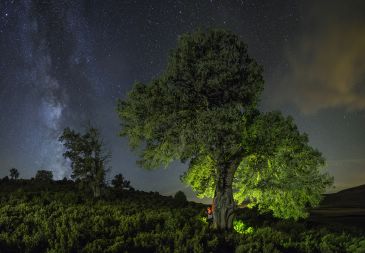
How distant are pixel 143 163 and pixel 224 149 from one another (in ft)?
17.6

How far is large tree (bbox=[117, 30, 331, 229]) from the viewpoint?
22406 mm

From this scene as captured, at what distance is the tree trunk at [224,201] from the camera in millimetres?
22891

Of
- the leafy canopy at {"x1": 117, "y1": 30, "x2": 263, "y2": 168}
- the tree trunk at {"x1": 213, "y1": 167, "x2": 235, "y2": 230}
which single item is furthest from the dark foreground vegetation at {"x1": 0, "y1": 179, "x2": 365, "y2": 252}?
the leafy canopy at {"x1": 117, "y1": 30, "x2": 263, "y2": 168}

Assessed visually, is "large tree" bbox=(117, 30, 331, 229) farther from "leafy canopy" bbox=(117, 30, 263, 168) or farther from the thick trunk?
the thick trunk

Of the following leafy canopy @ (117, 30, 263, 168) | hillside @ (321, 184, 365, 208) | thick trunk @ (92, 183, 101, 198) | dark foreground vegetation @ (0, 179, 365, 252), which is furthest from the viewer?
hillside @ (321, 184, 365, 208)

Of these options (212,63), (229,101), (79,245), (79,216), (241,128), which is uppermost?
(212,63)

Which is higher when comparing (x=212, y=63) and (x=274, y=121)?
(x=212, y=63)

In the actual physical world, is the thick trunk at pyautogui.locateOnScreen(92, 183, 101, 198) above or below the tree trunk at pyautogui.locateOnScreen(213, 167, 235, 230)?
above

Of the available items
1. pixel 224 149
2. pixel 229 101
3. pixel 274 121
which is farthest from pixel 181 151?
pixel 274 121

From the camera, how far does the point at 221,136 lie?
71.1 feet

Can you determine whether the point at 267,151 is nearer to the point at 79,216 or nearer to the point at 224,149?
the point at 224,149

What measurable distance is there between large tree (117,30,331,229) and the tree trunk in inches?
2.2

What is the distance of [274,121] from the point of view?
23.0 m

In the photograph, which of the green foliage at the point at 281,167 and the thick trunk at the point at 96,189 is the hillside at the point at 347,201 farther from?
the green foliage at the point at 281,167
